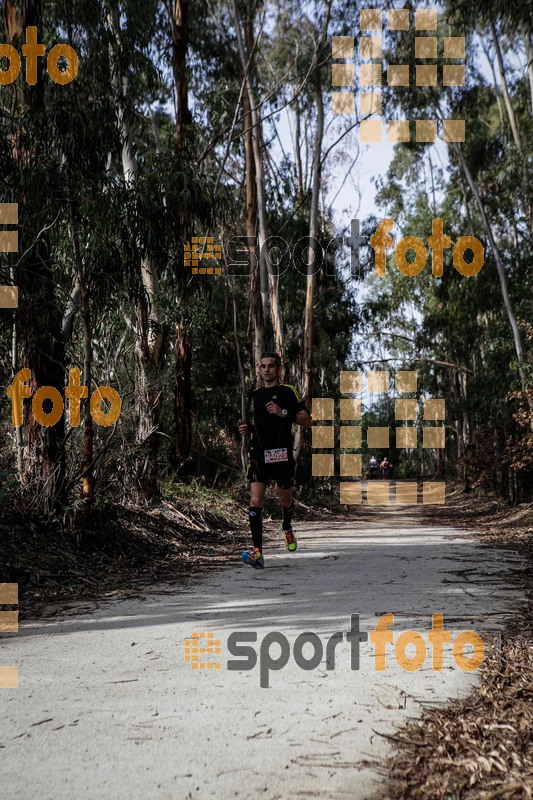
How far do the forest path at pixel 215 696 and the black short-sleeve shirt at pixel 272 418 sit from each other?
1.78 meters

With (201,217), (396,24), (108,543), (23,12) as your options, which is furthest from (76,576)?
(396,24)

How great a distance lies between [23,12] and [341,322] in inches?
620

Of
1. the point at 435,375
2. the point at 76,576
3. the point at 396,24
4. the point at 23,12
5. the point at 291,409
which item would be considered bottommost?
the point at 76,576

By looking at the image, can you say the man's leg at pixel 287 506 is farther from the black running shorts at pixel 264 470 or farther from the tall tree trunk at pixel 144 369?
the tall tree trunk at pixel 144 369

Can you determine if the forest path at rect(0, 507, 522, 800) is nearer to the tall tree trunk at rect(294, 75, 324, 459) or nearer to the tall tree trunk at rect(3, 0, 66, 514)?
the tall tree trunk at rect(3, 0, 66, 514)

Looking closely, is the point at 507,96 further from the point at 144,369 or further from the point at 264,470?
the point at 264,470

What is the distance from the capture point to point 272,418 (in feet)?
22.8

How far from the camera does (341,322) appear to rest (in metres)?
22.6

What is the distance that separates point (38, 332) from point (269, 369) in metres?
2.35

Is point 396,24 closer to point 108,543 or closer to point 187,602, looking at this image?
point 108,543

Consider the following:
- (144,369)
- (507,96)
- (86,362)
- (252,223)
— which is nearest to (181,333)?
(144,369)

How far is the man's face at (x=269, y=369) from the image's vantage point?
676 cm

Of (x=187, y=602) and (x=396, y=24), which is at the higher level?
(x=396, y=24)

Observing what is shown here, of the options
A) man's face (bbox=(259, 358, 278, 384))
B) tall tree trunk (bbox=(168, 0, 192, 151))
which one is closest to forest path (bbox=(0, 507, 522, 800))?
man's face (bbox=(259, 358, 278, 384))
